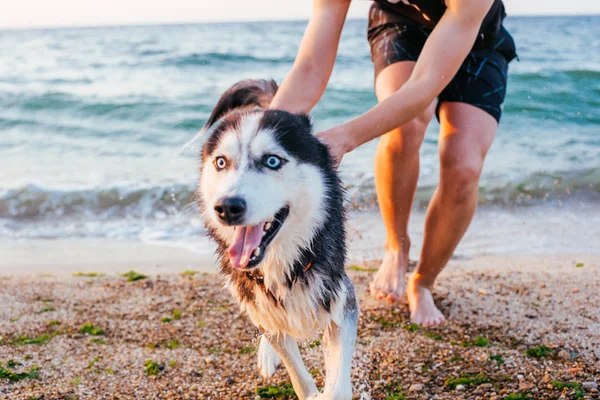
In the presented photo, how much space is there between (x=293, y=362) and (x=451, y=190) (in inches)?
57.4

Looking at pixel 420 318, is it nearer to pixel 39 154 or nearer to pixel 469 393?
pixel 469 393

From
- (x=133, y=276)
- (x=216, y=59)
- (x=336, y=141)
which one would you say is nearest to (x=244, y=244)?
(x=336, y=141)

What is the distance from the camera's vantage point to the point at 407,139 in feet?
11.6

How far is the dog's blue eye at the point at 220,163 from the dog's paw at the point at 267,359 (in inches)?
47.2

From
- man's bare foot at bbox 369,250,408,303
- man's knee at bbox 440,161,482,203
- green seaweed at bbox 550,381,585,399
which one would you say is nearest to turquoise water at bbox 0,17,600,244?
man's bare foot at bbox 369,250,408,303

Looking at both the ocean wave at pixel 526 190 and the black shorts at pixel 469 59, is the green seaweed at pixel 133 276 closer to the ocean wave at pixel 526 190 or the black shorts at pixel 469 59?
the black shorts at pixel 469 59

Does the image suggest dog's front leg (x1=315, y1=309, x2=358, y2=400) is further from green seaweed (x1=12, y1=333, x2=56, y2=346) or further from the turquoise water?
green seaweed (x1=12, y1=333, x2=56, y2=346)

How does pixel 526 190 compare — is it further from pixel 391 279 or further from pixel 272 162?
pixel 272 162

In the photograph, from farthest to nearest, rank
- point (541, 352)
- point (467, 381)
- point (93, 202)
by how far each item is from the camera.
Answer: point (93, 202) < point (541, 352) < point (467, 381)

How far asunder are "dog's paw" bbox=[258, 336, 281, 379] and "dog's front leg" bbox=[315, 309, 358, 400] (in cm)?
55

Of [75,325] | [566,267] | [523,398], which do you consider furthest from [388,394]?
[566,267]

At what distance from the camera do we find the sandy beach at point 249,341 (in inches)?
114

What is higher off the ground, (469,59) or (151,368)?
(469,59)

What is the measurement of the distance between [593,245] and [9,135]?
9706 millimetres
